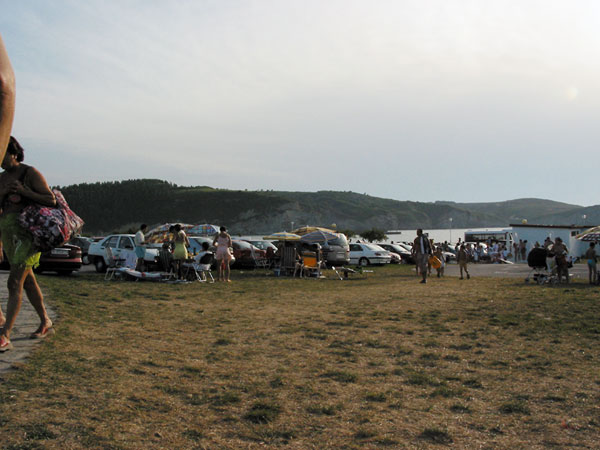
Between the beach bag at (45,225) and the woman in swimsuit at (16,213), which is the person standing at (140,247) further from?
the beach bag at (45,225)

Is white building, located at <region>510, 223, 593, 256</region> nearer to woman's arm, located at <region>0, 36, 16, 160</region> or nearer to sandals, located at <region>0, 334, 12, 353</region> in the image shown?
sandals, located at <region>0, 334, 12, 353</region>

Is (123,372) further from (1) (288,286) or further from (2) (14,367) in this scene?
(1) (288,286)

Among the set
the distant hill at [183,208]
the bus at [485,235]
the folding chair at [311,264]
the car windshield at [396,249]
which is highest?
the distant hill at [183,208]

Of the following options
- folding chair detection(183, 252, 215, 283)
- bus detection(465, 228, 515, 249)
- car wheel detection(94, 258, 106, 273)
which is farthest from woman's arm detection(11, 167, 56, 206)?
bus detection(465, 228, 515, 249)

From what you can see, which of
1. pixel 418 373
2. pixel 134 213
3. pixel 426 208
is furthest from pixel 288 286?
pixel 426 208

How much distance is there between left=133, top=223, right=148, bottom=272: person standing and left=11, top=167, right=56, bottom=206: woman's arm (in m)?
11.8

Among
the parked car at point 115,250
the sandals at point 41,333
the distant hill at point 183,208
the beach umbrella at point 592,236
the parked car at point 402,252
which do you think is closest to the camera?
the sandals at point 41,333

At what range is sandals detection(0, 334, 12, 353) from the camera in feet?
16.1

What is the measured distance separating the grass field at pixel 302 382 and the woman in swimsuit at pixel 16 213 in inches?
19.5

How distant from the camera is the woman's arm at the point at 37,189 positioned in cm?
Result: 492

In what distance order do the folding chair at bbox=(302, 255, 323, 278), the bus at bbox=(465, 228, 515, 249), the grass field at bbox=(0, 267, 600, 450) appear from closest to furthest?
the grass field at bbox=(0, 267, 600, 450) → the folding chair at bbox=(302, 255, 323, 278) → the bus at bbox=(465, 228, 515, 249)

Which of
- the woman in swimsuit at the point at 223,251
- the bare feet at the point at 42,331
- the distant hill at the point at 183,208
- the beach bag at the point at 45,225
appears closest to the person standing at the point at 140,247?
the woman in swimsuit at the point at 223,251

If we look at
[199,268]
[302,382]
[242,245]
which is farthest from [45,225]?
[242,245]

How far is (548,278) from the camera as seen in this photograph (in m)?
17.2
